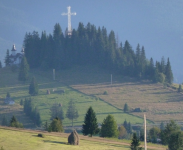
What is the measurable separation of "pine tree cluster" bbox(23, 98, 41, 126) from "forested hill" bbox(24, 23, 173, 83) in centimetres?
3889

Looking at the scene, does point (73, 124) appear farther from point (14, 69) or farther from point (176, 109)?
point (14, 69)

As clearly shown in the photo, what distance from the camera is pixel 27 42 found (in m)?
166

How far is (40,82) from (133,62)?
28123 millimetres

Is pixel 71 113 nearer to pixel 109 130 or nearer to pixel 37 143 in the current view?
pixel 109 130

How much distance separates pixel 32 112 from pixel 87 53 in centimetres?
5208

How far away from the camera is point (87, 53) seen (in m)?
162

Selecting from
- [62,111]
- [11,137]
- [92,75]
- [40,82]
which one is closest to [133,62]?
[92,75]

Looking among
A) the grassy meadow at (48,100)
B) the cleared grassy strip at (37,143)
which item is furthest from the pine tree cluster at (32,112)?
the cleared grassy strip at (37,143)

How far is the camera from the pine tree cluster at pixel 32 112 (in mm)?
110956

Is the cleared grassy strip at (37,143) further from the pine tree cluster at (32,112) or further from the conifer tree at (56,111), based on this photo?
the conifer tree at (56,111)

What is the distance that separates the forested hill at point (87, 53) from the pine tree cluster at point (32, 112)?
128 feet

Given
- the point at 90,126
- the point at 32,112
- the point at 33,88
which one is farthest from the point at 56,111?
the point at 90,126

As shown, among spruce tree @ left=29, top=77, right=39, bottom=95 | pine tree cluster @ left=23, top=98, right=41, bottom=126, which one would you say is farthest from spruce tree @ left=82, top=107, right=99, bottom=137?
spruce tree @ left=29, top=77, right=39, bottom=95

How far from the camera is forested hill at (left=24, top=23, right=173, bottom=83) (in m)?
152
